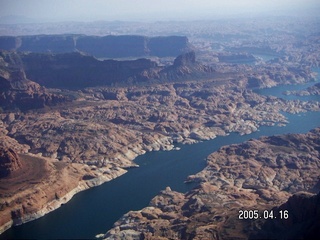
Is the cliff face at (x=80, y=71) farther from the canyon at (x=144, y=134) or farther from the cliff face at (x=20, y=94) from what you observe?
the cliff face at (x=20, y=94)

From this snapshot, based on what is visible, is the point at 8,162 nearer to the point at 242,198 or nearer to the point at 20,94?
the point at 242,198

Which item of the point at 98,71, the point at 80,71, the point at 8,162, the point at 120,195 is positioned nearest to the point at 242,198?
the point at 120,195

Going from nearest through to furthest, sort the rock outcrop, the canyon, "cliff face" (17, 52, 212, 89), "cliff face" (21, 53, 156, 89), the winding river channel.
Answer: the winding river channel
the canyon
the rock outcrop
"cliff face" (21, 53, 156, 89)
"cliff face" (17, 52, 212, 89)

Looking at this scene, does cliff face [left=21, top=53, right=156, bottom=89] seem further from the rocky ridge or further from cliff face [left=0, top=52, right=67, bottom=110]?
the rocky ridge

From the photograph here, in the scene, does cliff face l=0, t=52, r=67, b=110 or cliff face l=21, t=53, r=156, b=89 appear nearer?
cliff face l=0, t=52, r=67, b=110

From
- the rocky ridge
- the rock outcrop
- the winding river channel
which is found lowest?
the winding river channel

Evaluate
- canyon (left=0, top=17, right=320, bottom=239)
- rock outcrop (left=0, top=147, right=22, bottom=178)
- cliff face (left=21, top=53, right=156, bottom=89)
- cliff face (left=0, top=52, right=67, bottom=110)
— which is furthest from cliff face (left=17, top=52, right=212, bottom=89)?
rock outcrop (left=0, top=147, right=22, bottom=178)
